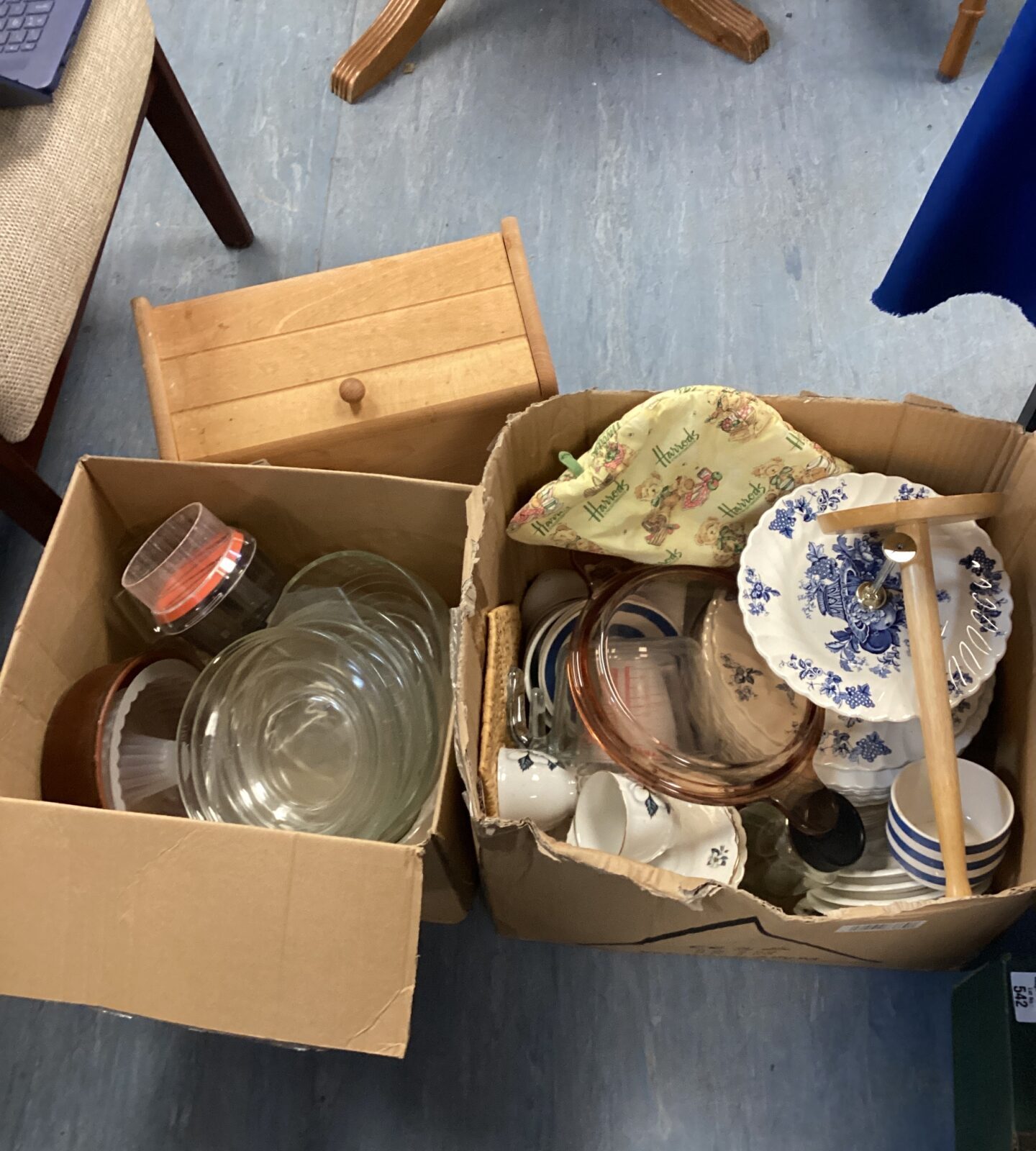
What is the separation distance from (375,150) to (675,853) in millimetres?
1292

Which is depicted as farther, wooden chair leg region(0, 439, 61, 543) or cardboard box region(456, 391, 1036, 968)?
wooden chair leg region(0, 439, 61, 543)

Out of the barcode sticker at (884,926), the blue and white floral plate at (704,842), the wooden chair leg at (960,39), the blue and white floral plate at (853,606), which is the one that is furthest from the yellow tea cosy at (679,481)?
the wooden chair leg at (960,39)

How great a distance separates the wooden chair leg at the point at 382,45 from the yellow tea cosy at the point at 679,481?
1.08 meters

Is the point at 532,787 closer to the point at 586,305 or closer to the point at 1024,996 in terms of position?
the point at 1024,996

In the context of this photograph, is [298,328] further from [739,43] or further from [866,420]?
[739,43]

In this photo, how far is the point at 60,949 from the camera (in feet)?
2.22

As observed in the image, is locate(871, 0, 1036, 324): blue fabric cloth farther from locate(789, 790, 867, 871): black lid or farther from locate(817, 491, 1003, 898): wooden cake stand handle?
locate(789, 790, 867, 871): black lid

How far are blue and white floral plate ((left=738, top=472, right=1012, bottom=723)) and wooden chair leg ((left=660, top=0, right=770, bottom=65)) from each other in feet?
3.56

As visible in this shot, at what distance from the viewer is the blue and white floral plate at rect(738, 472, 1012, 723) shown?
867 mm

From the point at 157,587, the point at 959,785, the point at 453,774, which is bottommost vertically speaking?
the point at 959,785

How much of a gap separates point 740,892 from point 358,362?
0.65 m

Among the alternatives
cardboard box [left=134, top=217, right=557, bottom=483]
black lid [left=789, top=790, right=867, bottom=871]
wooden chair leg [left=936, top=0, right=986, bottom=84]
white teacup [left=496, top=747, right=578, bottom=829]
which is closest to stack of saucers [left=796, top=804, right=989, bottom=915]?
black lid [left=789, top=790, right=867, bottom=871]

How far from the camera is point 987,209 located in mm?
804

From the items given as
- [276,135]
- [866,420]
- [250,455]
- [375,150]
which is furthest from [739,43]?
[250,455]
